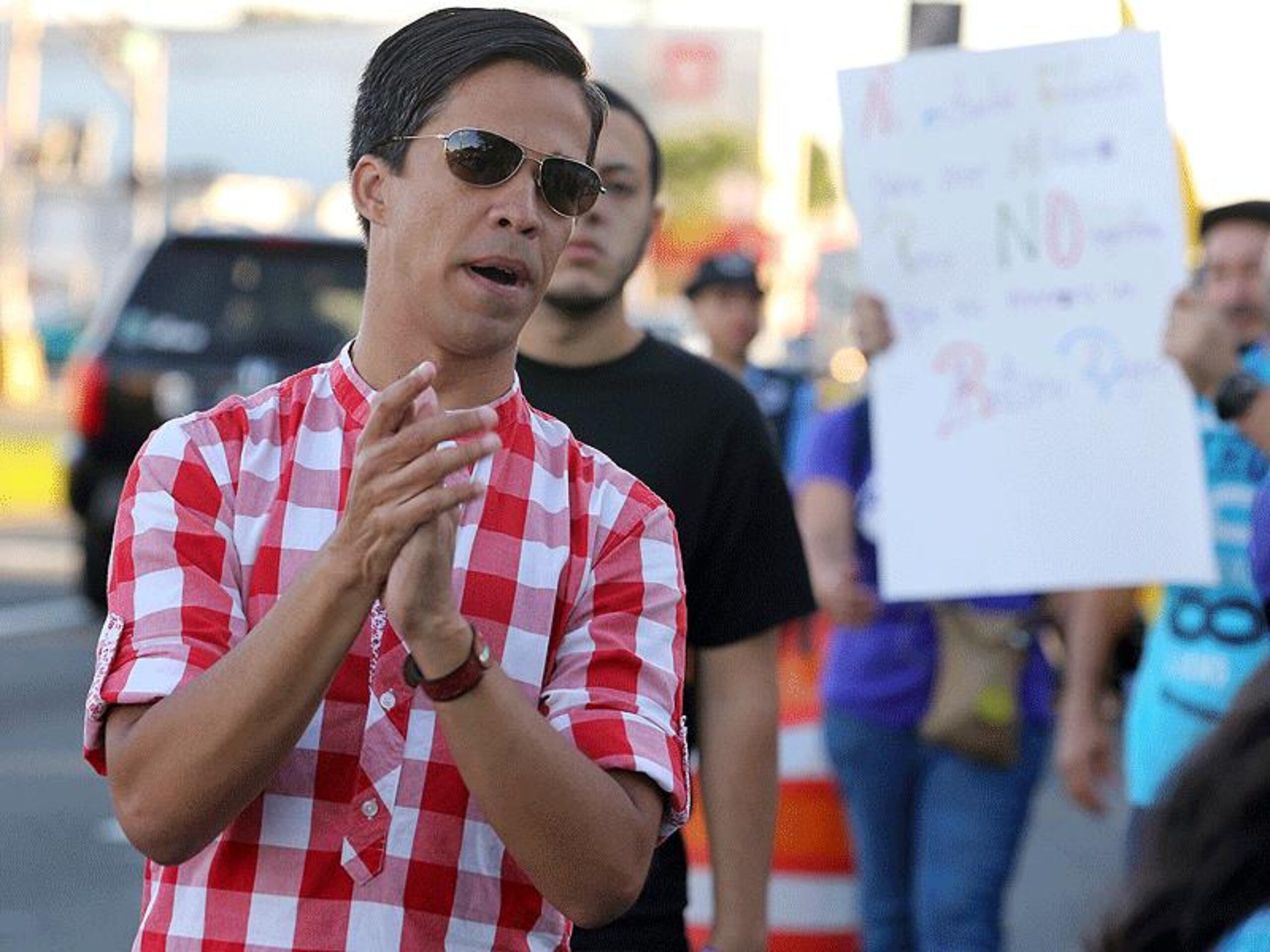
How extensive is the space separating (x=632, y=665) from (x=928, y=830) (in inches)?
126

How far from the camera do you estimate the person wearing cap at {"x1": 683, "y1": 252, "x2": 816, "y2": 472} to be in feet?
27.3

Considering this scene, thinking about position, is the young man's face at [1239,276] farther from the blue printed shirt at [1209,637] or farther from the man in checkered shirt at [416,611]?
the man in checkered shirt at [416,611]

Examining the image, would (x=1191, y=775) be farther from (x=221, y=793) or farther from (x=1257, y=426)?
(x=1257, y=426)

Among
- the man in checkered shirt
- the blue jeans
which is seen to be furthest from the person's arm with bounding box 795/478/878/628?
the man in checkered shirt

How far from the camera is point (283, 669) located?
6.87 feet

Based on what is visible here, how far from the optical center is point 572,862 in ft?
7.18

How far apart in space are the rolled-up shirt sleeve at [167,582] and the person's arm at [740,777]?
138cm

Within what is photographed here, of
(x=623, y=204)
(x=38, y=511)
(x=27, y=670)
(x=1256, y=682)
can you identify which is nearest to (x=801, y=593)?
(x=623, y=204)

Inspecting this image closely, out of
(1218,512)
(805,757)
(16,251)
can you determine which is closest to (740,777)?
(1218,512)

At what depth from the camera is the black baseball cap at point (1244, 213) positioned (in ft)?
17.0

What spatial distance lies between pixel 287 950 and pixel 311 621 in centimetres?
35

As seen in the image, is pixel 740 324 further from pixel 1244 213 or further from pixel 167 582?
pixel 167 582

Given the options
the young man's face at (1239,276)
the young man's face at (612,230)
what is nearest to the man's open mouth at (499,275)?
the young man's face at (612,230)

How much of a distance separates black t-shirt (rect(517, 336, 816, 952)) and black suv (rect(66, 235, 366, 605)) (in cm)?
829
